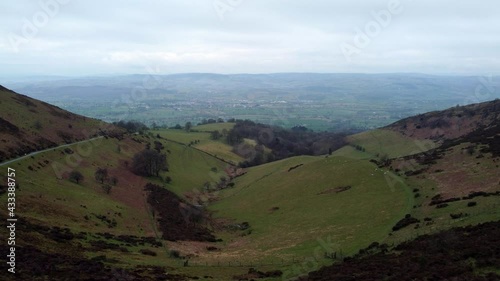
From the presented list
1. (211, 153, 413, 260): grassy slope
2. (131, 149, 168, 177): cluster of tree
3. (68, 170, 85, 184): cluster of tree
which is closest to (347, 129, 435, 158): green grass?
(211, 153, 413, 260): grassy slope

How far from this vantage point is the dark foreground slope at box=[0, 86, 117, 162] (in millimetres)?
79387

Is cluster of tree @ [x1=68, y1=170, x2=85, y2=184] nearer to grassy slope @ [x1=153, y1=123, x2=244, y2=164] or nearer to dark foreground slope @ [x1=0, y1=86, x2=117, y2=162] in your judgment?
dark foreground slope @ [x1=0, y1=86, x2=117, y2=162]

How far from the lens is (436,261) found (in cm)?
2931

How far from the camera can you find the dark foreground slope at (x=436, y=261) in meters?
26.5

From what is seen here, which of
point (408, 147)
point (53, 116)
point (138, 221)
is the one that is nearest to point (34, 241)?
point (138, 221)

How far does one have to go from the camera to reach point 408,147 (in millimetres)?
140000

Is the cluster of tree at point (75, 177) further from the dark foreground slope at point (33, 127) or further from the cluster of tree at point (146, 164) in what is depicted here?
the cluster of tree at point (146, 164)

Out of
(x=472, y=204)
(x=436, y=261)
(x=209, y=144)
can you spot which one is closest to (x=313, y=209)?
(x=472, y=204)

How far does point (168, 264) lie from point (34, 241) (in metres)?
13.5

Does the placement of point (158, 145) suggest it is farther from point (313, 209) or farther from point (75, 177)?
point (313, 209)

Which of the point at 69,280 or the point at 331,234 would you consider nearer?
the point at 69,280

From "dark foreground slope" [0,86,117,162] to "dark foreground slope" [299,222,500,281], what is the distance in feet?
207

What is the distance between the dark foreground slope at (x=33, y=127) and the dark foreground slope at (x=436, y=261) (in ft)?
207

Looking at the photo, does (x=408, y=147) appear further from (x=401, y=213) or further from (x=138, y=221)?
(x=138, y=221)
